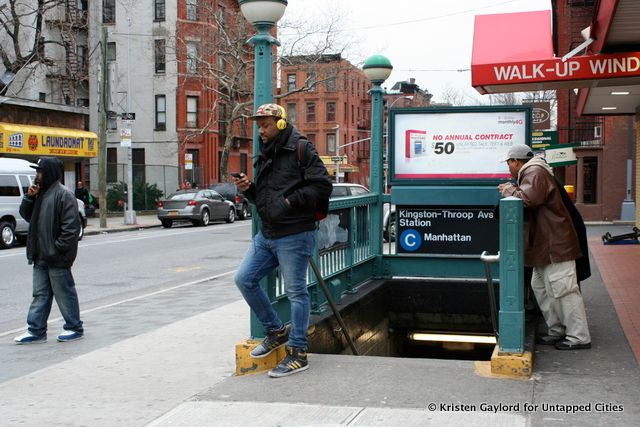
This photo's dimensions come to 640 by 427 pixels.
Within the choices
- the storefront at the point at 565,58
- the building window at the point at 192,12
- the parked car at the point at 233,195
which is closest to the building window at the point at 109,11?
the building window at the point at 192,12

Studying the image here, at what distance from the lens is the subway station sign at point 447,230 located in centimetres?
888

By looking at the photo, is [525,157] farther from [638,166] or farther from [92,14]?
[92,14]

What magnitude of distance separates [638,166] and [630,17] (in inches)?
507

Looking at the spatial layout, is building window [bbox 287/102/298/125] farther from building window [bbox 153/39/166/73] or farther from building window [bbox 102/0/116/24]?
building window [bbox 102/0/116/24]

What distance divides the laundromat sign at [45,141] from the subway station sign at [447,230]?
22.3m

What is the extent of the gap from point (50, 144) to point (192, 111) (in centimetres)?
1650

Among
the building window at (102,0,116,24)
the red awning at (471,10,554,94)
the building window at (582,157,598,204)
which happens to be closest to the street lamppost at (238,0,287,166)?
the red awning at (471,10,554,94)

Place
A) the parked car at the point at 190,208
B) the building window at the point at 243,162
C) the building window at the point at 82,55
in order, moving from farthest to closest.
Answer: the building window at the point at 243,162 → the building window at the point at 82,55 → the parked car at the point at 190,208

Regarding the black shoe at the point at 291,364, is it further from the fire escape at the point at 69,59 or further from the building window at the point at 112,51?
the building window at the point at 112,51

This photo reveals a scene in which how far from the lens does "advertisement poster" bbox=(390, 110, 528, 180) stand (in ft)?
28.6

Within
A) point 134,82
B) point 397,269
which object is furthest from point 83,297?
point 134,82

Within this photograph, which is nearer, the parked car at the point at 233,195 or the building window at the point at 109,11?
the parked car at the point at 233,195

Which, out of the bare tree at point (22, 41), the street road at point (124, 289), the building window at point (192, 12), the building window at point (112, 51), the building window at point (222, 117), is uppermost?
the building window at point (192, 12)

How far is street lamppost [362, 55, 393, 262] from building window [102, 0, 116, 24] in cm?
4038
